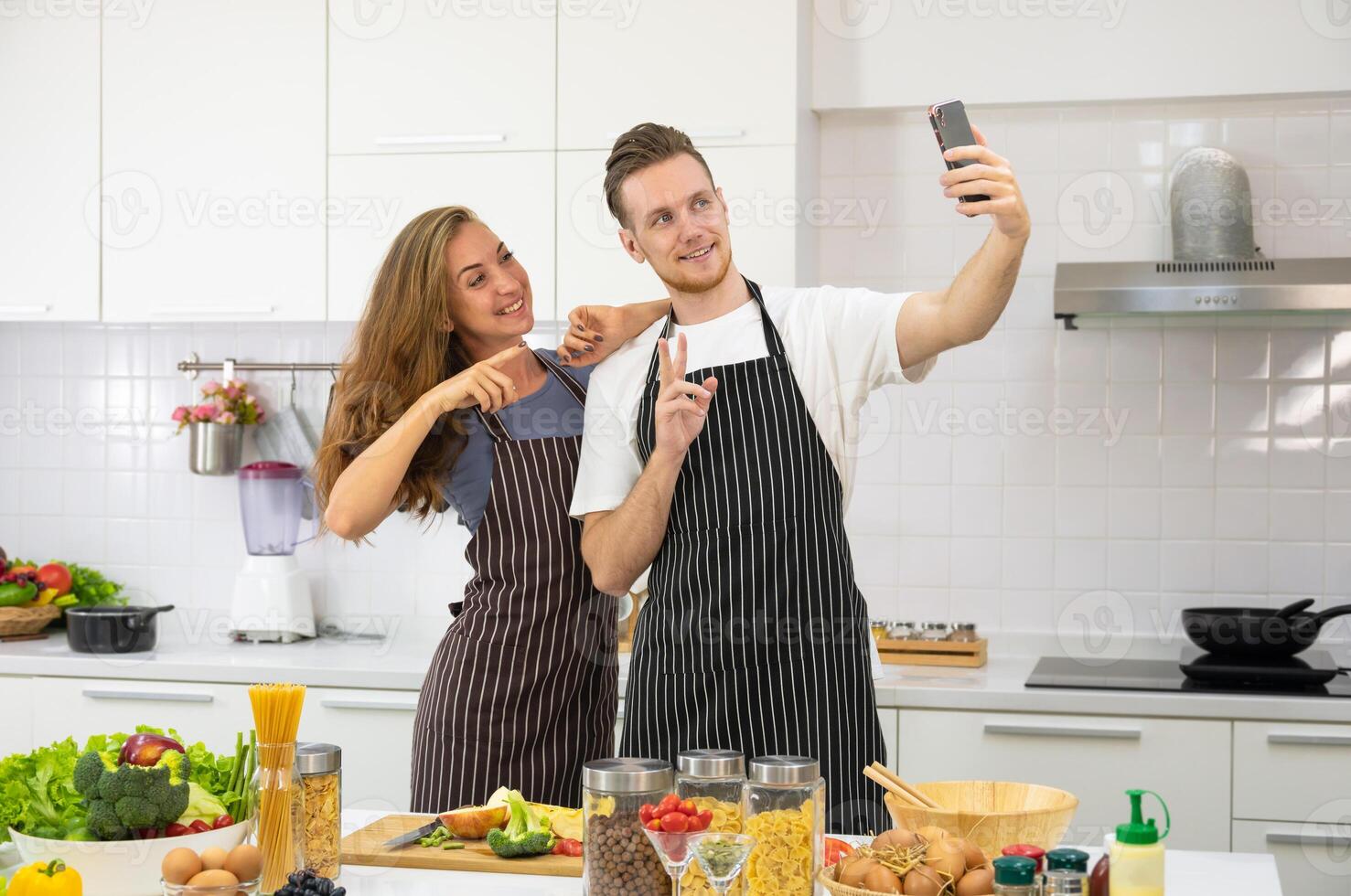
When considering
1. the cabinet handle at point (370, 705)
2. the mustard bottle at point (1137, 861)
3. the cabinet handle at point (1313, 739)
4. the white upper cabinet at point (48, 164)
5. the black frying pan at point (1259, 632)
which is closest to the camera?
the mustard bottle at point (1137, 861)

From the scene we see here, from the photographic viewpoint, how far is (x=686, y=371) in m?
2.07

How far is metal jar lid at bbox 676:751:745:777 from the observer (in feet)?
4.59

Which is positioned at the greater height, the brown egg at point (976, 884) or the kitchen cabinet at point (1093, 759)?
the brown egg at point (976, 884)

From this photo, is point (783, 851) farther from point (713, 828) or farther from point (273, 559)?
point (273, 559)

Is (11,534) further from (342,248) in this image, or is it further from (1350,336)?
(1350,336)

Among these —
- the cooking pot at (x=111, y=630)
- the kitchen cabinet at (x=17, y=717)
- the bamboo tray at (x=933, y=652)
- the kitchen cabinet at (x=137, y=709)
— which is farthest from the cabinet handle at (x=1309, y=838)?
the kitchen cabinet at (x=17, y=717)

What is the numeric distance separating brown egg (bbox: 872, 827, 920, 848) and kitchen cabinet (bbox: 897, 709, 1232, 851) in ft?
4.78

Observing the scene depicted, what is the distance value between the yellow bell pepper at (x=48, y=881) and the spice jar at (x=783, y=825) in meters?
0.65

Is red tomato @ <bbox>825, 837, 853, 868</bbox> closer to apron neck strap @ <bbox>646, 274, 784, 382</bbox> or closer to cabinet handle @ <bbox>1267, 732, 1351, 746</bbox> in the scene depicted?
apron neck strap @ <bbox>646, 274, 784, 382</bbox>

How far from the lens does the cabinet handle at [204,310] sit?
129 inches

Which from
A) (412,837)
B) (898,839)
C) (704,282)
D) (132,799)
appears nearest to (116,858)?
(132,799)

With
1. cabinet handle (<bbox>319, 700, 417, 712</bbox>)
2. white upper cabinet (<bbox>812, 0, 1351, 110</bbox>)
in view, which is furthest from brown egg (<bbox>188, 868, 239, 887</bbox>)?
white upper cabinet (<bbox>812, 0, 1351, 110</bbox>)

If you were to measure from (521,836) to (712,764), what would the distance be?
1.04 ft

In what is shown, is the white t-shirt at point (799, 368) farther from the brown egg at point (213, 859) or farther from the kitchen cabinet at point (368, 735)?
the kitchen cabinet at point (368, 735)
